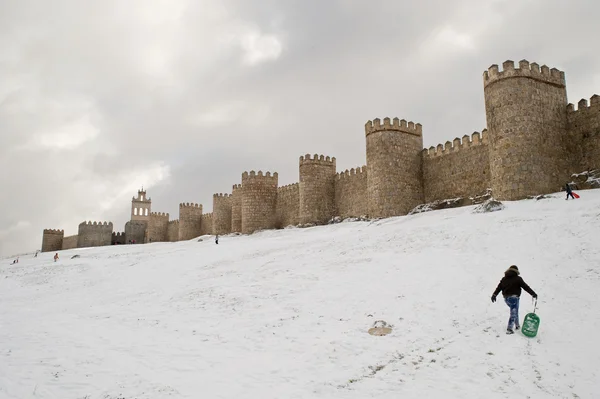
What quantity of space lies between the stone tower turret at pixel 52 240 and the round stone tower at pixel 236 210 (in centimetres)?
3153

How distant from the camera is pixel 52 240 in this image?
62875 millimetres

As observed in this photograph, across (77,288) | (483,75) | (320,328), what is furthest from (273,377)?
(483,75)

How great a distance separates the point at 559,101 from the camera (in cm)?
2398

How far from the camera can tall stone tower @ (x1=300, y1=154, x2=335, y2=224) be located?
122ft

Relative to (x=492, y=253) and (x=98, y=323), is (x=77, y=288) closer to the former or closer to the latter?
(x=98, y=323)

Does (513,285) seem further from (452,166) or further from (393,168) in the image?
(393,168)

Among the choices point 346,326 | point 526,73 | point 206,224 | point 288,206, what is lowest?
point 346,326

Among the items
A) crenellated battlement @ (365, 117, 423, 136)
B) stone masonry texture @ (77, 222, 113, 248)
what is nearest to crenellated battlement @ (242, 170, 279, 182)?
crenellated battlement @ (365, 117, 423, 136)

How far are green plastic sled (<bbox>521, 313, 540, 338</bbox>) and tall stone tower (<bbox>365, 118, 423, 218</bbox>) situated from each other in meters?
21.2

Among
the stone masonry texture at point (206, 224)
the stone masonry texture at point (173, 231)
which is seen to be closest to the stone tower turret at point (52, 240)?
the stone masonry texture at point (173, 231)

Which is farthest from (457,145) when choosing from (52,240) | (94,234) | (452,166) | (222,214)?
(52,240)

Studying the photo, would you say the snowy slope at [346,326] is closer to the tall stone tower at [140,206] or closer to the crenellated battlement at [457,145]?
the crenellated battlement at [457,145]

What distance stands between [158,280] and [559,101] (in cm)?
2221

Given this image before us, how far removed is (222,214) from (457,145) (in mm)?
27900
